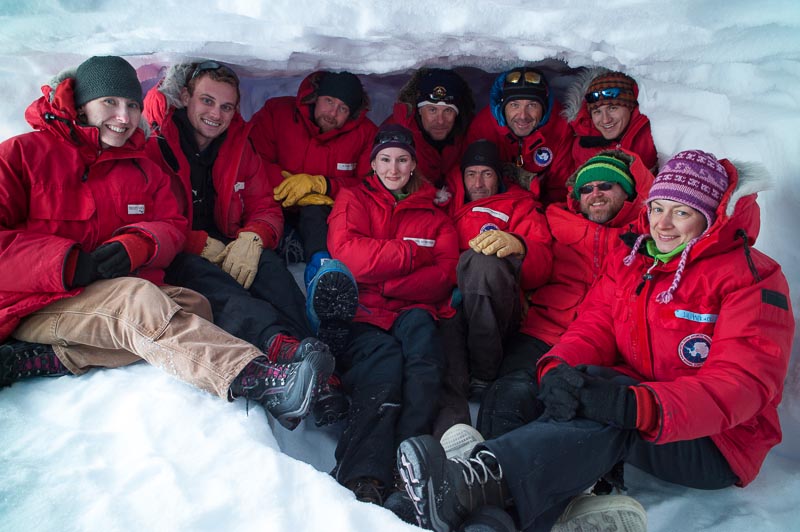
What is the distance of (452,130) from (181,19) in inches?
73.1

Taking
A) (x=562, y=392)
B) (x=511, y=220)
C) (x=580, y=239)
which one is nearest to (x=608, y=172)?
(x=580, y=239)

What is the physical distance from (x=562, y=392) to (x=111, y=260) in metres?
1.81

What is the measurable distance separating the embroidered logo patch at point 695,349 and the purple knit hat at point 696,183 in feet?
1.33

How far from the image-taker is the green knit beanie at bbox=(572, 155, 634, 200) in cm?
282

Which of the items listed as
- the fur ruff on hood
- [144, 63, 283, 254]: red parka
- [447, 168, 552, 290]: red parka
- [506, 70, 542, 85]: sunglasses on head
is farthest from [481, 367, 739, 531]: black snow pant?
the fur ruff on hood

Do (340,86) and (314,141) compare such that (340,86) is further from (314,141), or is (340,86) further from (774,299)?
(774,299)

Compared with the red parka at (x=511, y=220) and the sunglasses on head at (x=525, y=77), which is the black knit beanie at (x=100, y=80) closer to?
the red parka at (x=511, y=220)

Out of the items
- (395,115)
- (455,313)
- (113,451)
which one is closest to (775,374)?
(455,313)

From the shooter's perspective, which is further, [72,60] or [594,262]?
[72,60]

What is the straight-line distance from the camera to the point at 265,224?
325 centimetres

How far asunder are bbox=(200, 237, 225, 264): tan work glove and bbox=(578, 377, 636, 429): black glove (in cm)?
197

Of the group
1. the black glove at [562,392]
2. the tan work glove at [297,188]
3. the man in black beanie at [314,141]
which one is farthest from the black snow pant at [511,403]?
the tan work glove at [297,188]

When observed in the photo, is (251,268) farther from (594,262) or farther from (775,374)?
(775,374)

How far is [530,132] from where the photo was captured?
12.1 ft
